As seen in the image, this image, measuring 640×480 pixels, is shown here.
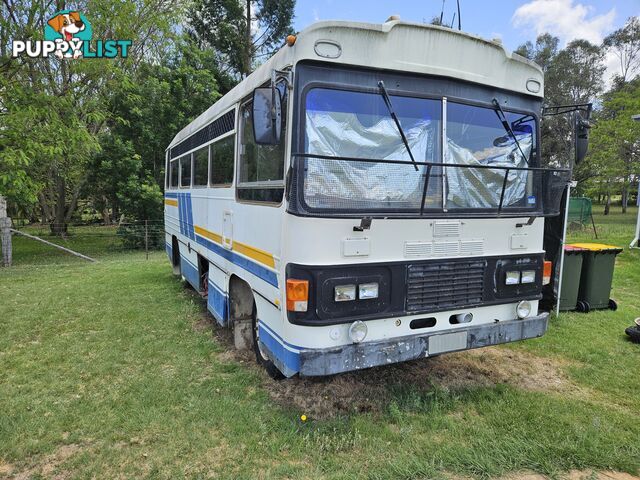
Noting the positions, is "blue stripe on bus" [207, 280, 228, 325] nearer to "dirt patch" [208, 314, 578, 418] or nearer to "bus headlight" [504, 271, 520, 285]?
"dirt patch" [208, 314, 578, 418]

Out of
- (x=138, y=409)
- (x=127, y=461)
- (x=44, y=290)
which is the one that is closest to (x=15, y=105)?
(x=44, y=290)

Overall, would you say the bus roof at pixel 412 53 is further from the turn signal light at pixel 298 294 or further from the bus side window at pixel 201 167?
the bus side window at pixel 201 167

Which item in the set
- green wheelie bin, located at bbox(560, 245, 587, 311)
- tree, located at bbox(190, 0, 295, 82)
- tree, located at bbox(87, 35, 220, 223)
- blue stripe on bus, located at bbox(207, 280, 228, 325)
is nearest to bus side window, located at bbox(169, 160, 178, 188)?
blue stripe on bus, located at bbox(207, 280, 228, 325)

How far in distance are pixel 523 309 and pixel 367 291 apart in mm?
1693

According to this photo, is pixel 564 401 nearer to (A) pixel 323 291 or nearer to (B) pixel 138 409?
(A) pixel 323 291

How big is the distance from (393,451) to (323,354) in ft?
2.92

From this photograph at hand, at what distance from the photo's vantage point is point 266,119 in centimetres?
321

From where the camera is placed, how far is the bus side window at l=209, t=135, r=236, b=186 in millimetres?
4844

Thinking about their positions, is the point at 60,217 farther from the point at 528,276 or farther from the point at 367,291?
the point at 528,276

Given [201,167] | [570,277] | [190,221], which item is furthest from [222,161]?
[570,277]

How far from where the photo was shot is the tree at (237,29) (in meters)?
22.2

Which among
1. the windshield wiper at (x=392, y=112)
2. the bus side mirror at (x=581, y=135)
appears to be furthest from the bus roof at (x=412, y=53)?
the bus side mirror at (x=581, y=135)

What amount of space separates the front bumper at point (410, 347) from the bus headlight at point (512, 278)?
0.36 meters

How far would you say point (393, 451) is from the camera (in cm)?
329
